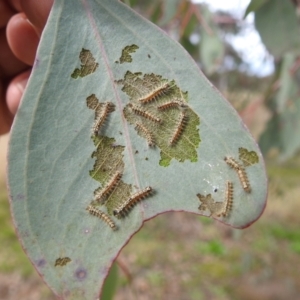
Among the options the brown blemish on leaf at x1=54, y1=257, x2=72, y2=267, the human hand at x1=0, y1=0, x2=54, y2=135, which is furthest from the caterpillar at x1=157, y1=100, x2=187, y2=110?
the human hand at x1=0, y1=0, x2=54, y2=135

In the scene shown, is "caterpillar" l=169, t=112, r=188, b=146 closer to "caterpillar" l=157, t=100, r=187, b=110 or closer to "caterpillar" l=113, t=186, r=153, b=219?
"caterpillar" l=157, t=100, r=187, b=110

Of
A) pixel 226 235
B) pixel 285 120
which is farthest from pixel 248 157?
pixel 226 235

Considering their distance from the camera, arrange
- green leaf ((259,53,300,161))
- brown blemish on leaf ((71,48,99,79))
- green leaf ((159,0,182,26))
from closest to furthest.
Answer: brown blemish on leaf ((71,48,99,79)), green leaf ((159,0,182,26)), green leaf ((259,53,300,161))

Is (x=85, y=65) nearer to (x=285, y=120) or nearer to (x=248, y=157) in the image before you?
(x=248, y=157)

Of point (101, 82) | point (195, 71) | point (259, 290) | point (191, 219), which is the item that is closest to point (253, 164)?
point (195, 71)

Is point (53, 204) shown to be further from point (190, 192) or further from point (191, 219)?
point (191, 219)

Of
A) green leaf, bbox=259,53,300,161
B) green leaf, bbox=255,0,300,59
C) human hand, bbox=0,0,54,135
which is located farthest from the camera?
green leaf, bbox=259,53,300,161
